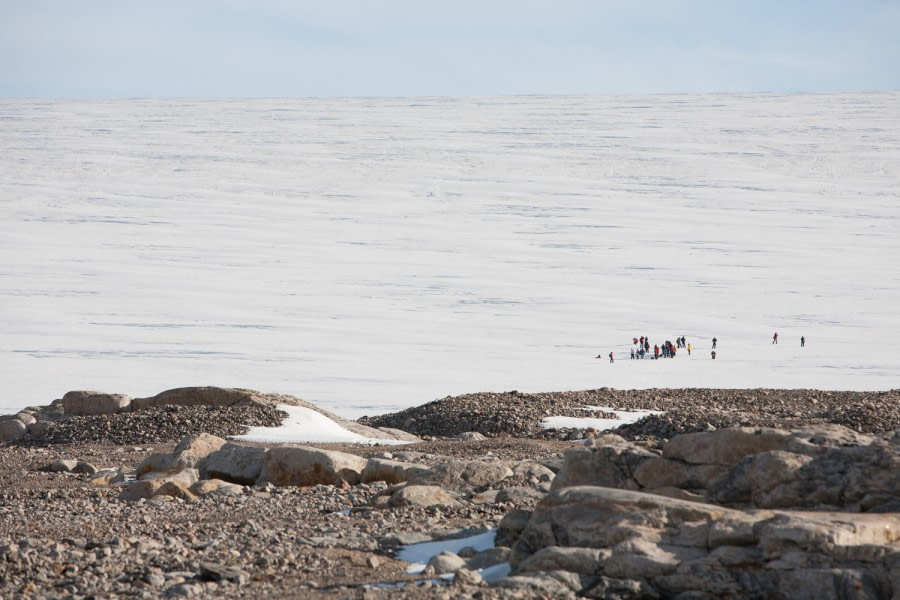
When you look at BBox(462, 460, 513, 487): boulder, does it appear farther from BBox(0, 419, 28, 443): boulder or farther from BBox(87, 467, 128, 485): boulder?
BBox(0, 419, 28, 443): boulder

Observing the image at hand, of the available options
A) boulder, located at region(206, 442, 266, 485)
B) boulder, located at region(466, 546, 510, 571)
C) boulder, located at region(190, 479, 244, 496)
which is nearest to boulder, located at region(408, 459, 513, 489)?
boulder, located at region(190, 479, 244, 496)

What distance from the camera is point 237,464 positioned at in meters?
12.5

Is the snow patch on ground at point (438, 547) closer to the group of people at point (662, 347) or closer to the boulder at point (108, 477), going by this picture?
the boulder at point (108, 477)

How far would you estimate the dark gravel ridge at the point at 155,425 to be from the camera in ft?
61.0

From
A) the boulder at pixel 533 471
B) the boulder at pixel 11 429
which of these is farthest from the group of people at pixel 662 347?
the boulder at pixel 533 471

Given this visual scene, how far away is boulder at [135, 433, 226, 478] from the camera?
13.2 m

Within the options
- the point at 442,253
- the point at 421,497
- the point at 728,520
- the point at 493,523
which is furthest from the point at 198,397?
the point at 442,253

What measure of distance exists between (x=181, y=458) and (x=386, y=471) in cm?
298

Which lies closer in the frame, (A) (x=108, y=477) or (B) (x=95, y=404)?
(A) (x=108, y=477)

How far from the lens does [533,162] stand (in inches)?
3162

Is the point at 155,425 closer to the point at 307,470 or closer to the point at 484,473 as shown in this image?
the point at 307,470

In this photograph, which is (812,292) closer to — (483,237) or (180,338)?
(483,237)

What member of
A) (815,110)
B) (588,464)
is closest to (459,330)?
(588,464)

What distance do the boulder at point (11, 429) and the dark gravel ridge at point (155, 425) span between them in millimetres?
1189
